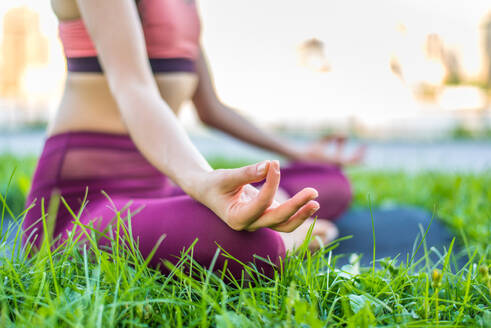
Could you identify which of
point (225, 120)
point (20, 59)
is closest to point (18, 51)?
point (20, 59)

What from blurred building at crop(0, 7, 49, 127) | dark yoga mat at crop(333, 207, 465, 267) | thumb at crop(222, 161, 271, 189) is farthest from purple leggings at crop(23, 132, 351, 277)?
blurred building at crop(0, 7, 49, 127)

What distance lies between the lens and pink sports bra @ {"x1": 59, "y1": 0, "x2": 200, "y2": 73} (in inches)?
51.4

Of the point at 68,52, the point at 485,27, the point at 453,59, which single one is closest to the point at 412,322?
the point at 68,52

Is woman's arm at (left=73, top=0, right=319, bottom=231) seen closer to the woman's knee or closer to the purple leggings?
the purple leggings

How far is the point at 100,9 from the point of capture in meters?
1.13

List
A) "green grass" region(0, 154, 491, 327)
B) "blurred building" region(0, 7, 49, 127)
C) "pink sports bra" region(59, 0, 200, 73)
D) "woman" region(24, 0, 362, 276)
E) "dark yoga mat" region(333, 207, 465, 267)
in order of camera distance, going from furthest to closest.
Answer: "blurred building" region(0, 7, 49, 127), "dark yoga mat" region(333, 207, 465, 267), "pink sports bra" region(59, 0, 200, 73), "woman" region(24, 0, 362, 276), "green grass" region(0, 154, 491, 327)

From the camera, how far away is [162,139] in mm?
1052

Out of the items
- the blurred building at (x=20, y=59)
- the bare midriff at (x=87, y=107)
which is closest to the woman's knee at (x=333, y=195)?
the bare midriff at (x=87, y=107)

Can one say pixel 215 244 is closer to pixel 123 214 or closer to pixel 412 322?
pixel 123 214

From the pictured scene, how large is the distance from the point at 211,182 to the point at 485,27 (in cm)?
2001

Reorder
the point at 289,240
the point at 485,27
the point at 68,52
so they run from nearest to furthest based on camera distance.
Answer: the point at 289,240 < the point at 68,52 < the point at 485,27

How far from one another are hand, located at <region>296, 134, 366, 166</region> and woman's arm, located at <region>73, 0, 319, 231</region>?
1.07m

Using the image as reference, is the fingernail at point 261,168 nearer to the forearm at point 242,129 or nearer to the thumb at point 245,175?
the thumb at point 245,175

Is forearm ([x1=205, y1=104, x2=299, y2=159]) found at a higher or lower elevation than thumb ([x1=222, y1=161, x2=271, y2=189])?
lower
